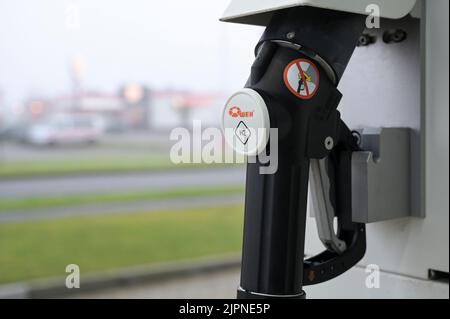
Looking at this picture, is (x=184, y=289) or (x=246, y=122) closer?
(x=246, y=122)

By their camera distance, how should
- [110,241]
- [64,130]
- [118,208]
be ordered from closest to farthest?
[110,241]
[118,208]
[64,130]

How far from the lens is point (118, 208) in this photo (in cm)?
746

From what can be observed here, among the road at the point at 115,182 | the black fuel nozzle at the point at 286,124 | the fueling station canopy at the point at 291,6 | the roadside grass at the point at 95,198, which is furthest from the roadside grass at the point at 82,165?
the black fuel nozzle at the point at 286,124

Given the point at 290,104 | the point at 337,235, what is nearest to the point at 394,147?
the point at 337,235

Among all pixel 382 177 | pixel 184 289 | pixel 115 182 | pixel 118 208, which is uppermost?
pixel 382 177

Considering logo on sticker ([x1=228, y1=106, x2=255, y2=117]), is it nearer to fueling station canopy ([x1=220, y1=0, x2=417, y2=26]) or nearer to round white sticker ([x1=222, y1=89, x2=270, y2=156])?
round white sticker ([x1=222, y1=89, x2=270, y2=156])

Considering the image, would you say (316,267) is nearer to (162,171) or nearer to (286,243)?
(286,243)

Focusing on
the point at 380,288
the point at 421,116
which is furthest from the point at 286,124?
the point at 380,288

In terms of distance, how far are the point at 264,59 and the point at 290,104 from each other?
70 mm

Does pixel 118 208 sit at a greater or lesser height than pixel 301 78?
lesser

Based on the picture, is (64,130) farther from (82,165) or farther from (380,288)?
(380,288)

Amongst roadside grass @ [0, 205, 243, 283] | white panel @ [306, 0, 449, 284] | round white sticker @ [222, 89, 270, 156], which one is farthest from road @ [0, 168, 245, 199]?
round white sticker @ [222, 89, 270, 156]

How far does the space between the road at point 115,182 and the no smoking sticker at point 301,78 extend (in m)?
7.64

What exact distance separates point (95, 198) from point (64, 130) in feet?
6.65
